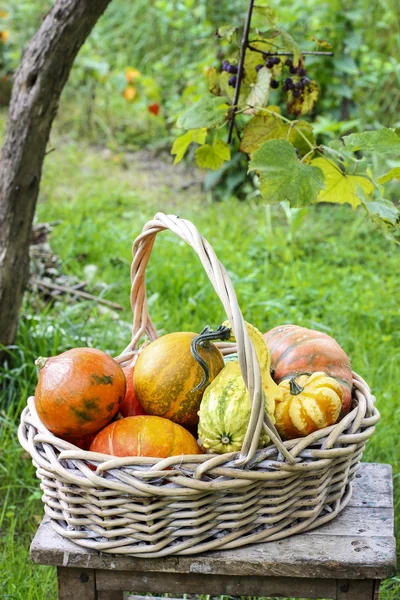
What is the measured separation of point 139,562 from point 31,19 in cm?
625

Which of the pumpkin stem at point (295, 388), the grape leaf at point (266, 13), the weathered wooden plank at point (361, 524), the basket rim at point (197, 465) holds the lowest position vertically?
the weathered wooden plank at point (361, 524)

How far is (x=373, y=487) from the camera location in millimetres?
1685

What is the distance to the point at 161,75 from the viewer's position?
6.62 m

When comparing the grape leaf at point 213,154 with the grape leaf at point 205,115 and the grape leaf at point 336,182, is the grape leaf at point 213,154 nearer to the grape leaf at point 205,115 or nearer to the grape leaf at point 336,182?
the grape leaf at point 205,115

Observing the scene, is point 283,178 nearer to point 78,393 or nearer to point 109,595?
point 78,393

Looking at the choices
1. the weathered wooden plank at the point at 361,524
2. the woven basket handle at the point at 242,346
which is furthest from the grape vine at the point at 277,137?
the weathered wooden plank at the point at 361,524

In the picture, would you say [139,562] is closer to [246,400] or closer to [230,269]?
[246,400]

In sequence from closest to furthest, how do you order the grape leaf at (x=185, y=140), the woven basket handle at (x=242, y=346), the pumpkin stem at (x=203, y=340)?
the woven basket handle at (x=242, y=346)
the pumpkin stem at (x=203, y=340)
the grape leaf at (x=185, y=140)

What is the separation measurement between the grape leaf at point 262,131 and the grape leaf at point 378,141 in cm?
39

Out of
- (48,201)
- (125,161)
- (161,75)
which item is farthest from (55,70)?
(161,75)

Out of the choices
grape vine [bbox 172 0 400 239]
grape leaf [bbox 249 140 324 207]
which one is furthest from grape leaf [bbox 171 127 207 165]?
grape leaf [bbox 249 140 324 207]

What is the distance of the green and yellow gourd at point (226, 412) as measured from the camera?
4.51 ft

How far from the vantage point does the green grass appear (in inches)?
→ 98.1

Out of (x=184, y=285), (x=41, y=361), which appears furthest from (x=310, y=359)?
(x=184, y=285)
